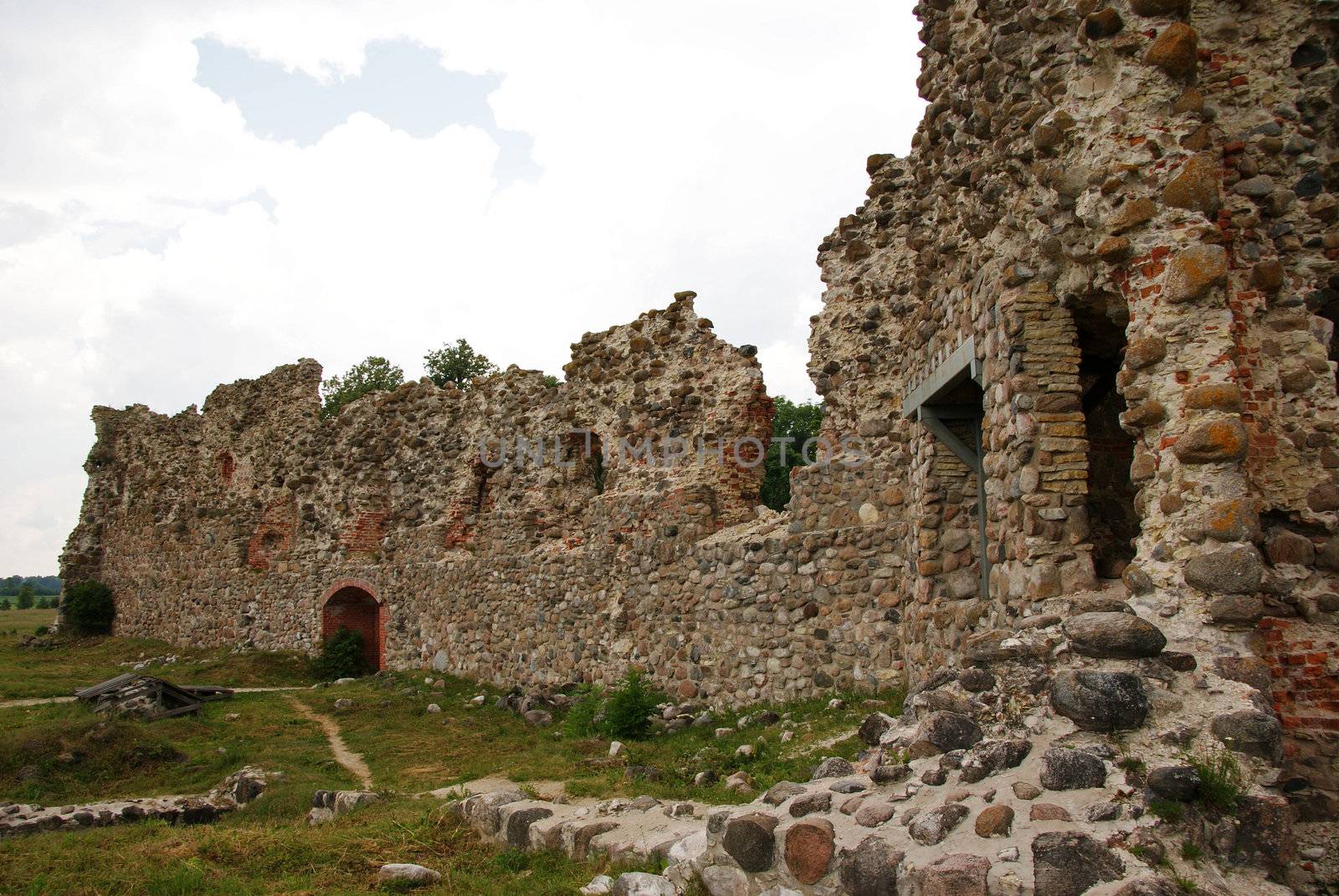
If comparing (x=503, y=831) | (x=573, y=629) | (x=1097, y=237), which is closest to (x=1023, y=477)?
(x=1097, y=237)

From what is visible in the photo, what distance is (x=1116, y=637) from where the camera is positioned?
3.97 m

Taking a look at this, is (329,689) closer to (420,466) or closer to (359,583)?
(359,583)

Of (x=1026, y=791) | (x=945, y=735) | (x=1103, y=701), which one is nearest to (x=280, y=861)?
(x=945, y=735)

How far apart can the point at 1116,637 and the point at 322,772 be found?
28.2 ft

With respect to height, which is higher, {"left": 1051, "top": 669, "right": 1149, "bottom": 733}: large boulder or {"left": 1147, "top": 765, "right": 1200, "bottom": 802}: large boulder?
{"left": 1051, "top": 669, "right": 1149, "bottom": 733}: large boulder

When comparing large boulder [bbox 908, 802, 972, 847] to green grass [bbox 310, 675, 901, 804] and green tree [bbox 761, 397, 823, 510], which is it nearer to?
green grass [bbox 310, 675, 901, 804]

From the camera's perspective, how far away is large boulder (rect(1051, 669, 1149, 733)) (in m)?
3.70

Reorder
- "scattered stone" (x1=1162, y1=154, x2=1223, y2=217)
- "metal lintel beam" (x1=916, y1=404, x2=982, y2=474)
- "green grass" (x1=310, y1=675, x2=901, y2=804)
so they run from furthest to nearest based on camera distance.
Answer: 1. "green grass" (x1=310, y1=675, x2=901, y2=804)
2. "metal lintel beam" (x1=916, y1=404, x2=982, y2=474)
3. "scattered stone" (x1=1162, y1=154, x2=1223, y2=217)

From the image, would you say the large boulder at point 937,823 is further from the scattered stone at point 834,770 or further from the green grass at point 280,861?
the green grass at point 280,861

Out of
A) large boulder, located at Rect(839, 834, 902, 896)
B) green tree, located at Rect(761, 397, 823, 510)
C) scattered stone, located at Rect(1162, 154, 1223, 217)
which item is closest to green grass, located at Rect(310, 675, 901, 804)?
large boulder, located at Rect(839, 834, 902, 896)

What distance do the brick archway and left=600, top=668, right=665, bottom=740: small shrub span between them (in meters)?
10.3

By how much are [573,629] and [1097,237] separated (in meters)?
10.2

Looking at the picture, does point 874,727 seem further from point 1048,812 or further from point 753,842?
point 1048,812

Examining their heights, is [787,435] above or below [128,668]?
above
